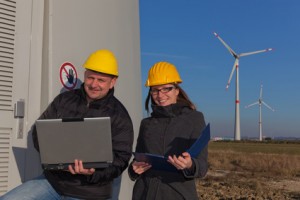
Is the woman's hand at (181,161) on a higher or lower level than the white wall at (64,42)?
lower

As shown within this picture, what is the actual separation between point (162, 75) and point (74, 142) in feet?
2.83

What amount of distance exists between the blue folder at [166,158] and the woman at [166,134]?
129mm

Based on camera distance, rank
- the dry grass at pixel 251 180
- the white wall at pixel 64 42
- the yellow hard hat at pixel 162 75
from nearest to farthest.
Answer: the yellow hard hat at pixel 162 75, the white wall at pixel 64 42, the dry grass at pixel 251 180

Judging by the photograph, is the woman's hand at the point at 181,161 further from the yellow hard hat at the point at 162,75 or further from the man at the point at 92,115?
the yellow hard hat at the point at 162,75

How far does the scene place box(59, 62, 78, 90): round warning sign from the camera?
392 cm

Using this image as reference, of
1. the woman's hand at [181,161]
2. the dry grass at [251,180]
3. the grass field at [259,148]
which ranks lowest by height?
the grass field at [259,148]

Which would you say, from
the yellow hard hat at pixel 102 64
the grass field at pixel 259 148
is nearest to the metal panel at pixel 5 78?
the yellow hard hat at pixel 102 64

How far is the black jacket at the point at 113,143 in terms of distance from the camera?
2.86 meters

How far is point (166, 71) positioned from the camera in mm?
3104

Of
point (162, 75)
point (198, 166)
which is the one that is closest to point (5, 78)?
point (162, 75)

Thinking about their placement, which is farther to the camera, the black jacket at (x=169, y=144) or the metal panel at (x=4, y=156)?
the metal panel at (x=4, y=156)

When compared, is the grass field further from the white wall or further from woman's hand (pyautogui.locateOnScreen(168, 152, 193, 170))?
woman's hand (pyautogui.locateOnScreen(168, 152, 193, 170))

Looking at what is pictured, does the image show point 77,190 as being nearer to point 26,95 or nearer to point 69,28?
point 26,95

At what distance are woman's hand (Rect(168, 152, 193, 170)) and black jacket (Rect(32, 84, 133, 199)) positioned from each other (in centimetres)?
42
